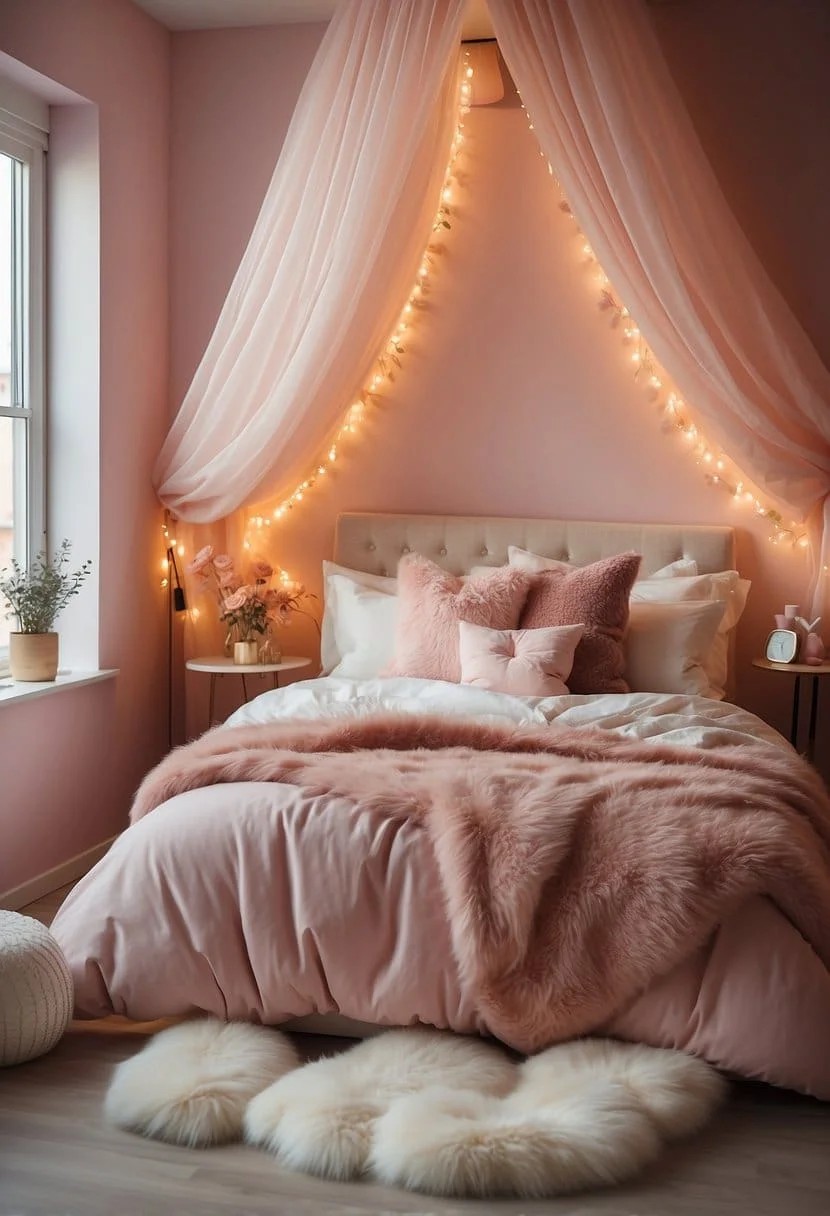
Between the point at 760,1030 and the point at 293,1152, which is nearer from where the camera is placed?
the point at 293,1152

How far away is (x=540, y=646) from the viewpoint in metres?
3.71

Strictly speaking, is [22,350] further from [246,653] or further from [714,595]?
[714,595]

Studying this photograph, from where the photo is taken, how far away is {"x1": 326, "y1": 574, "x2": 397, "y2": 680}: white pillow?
13.7ft

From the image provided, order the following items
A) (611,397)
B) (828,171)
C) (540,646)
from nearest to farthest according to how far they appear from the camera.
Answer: (540,646) → (828,171) → (611,397)

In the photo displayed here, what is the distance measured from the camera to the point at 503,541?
4.48 m

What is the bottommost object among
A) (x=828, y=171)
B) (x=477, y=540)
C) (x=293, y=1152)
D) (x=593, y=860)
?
(x=293, y=1152)

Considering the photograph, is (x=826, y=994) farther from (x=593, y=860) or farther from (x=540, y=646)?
(x=540, y=646)

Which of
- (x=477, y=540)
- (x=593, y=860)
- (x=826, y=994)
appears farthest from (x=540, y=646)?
(x=826, y=994)

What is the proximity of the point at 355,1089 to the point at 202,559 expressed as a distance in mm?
2398

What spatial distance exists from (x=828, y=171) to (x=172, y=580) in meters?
2.70

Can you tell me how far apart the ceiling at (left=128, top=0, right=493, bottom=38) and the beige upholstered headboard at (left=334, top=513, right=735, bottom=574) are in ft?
5.53

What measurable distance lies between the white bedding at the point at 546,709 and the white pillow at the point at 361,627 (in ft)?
1.08

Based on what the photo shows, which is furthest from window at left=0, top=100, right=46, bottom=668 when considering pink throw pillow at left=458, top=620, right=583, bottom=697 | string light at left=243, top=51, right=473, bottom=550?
pink throw pillow at left=458, top=620, right=583, bottom=697

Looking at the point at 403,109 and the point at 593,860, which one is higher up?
the point at 403,109
